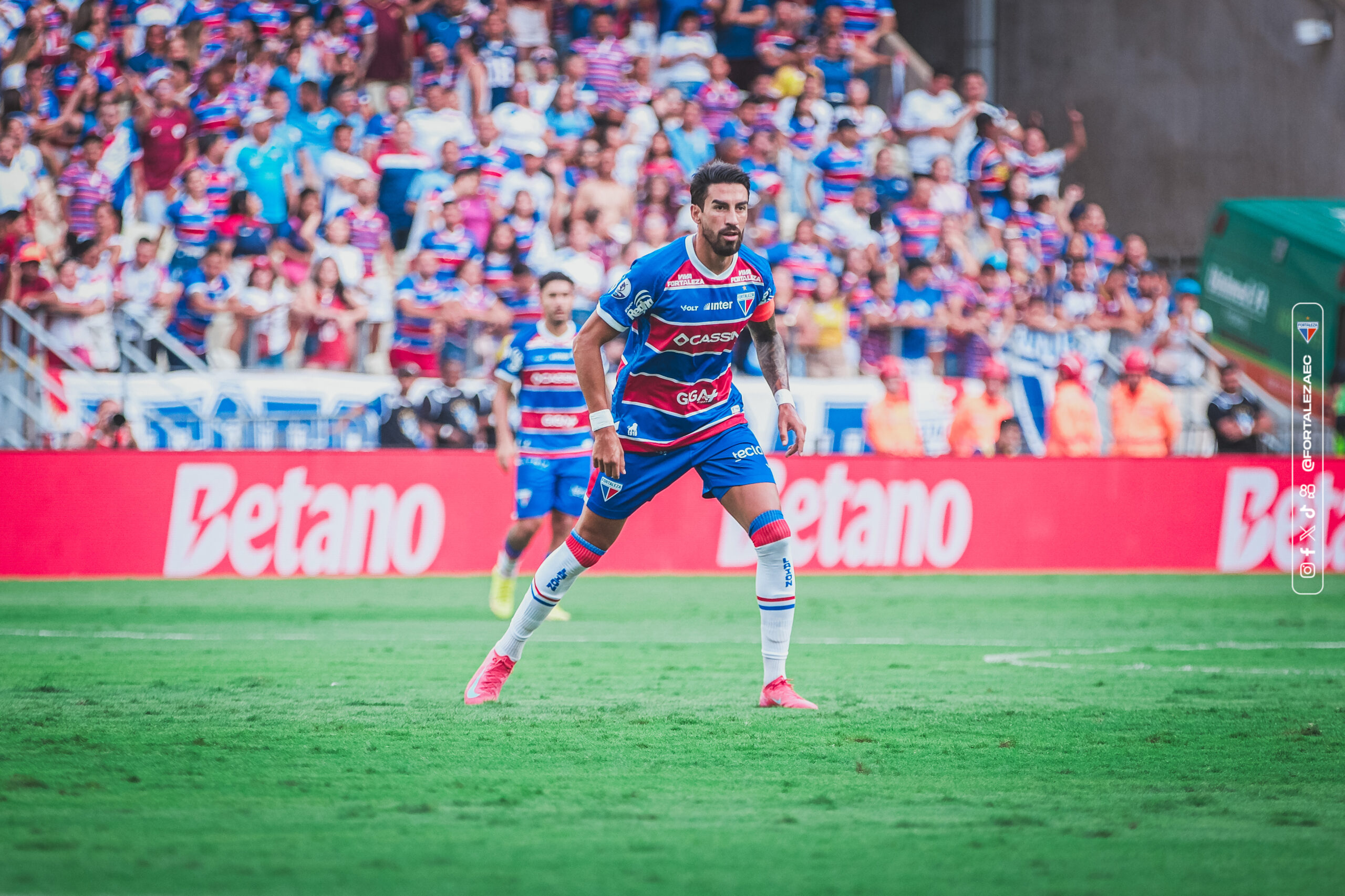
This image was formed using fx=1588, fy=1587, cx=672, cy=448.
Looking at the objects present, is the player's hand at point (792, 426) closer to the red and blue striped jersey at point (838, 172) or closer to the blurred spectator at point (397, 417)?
the blurred spectator at point (397, 417)

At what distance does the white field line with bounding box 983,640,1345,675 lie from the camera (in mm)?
9367

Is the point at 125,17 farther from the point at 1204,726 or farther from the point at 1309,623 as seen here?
the point at 1204,726

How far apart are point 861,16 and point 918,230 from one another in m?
4.22

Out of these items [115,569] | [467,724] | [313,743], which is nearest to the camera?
[313,743]

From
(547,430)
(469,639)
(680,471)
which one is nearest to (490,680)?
(680,471)

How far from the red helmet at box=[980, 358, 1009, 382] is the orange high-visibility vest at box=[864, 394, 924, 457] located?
3.46ft

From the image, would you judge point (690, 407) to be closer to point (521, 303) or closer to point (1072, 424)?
point (521, 303)

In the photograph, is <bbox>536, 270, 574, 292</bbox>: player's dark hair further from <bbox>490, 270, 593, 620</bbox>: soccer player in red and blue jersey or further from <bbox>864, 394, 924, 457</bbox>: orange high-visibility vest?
<bbox>864, 394, 924, 457</bbox>: orange high-visibility vest

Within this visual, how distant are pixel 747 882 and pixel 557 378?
7.80m

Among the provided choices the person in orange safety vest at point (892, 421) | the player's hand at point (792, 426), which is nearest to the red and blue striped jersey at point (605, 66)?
the person in orange safety vest at point (892, 421)

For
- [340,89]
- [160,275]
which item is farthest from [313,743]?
[340,89]

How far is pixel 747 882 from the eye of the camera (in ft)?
13.9

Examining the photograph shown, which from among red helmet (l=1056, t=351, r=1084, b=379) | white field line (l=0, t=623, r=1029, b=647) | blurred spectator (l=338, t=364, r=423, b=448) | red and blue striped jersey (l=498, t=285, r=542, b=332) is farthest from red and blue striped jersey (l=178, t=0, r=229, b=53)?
red helmet (l=1056, t=351, r=1084, b=379)

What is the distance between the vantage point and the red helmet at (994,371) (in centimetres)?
1761
